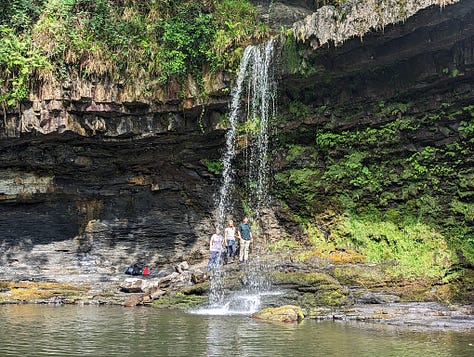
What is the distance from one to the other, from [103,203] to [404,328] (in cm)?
1213

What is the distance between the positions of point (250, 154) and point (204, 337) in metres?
9.58

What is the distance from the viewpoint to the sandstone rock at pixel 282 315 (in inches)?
439

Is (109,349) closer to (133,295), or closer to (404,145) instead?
(133,295)

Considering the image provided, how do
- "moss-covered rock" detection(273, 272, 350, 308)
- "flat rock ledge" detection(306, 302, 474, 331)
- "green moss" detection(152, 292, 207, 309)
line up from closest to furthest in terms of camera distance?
"flat rock ledge" detection(306, 302, 474, 331) < "moss-covered rock" detection(273, 272, 350, 308) < "green moss" detection(152, 292, 207, 309)

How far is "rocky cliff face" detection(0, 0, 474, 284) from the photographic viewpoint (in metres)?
14.2

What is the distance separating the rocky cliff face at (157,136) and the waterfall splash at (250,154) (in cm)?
42

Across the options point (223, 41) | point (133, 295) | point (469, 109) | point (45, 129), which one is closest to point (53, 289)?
point (133, 295)

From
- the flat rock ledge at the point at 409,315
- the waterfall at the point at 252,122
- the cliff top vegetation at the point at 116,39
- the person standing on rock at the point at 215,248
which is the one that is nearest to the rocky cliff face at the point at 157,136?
the waterfall at the point at 252,122

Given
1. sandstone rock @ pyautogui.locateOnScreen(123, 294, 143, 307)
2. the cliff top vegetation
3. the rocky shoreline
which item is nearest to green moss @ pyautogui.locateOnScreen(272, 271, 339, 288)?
the rocky shoreline

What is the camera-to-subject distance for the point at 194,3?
17344mm

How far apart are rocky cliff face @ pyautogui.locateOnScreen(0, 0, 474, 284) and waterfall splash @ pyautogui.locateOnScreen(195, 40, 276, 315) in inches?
16.5

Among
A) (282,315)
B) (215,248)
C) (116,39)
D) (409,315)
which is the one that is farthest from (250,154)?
(409,315)


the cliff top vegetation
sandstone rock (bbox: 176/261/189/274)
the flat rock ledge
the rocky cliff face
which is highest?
the cliff top vegetation

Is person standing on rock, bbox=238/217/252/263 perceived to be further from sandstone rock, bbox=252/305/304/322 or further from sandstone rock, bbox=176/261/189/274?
sandstone rock, bbox=252/305/304/322
